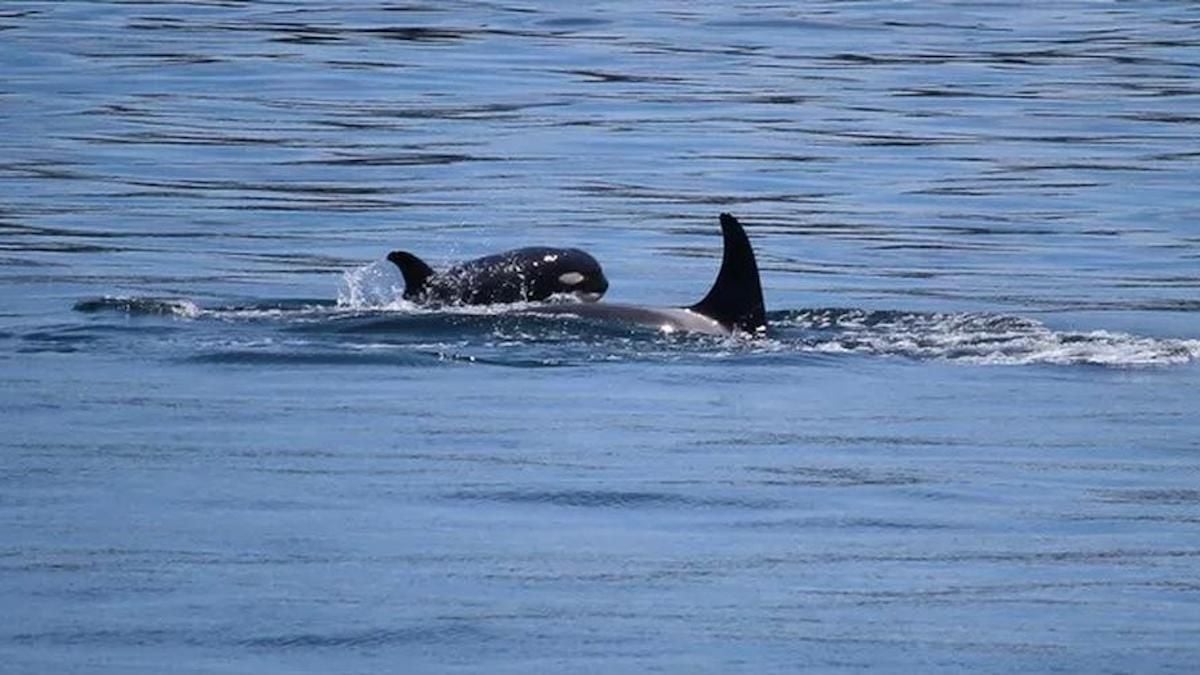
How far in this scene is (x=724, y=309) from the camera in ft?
53.6

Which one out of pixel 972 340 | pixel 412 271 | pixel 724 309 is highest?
pixel 412 271

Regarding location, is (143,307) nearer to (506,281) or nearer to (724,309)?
(506,281)

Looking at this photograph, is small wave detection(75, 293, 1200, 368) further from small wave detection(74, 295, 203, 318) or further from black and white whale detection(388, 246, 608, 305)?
black and white whale detection(388, 246, 608, 305)

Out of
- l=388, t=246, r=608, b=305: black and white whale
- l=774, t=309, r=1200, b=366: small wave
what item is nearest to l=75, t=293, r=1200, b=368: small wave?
l=774, t=309, r=1200, b=366: small wave

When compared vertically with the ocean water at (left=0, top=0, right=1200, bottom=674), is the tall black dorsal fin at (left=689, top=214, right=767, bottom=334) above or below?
above

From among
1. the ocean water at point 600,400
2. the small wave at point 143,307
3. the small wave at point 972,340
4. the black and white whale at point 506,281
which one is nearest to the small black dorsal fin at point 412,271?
the black and white whale at point 506,281

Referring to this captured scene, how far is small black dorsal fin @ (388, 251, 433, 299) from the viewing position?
656 inches

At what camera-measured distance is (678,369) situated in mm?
15430

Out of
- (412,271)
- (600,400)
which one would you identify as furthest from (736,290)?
(600,400)

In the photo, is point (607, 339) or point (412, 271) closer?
point (607, 339)

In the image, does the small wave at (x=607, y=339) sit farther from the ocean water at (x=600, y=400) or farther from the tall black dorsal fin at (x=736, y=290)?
the tall black dorsal fin at (x=736, y=290)

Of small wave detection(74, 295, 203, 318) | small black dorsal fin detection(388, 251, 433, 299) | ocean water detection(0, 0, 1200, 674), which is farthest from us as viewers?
small wave detection(74, 295, 203, 318)

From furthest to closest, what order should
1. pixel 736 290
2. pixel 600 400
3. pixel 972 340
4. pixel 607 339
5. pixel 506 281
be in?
pixel 506 281
pixel 972 340
pixel 736 290
pixel 607 339
pixel 600 400

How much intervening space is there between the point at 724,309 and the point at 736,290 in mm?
124
